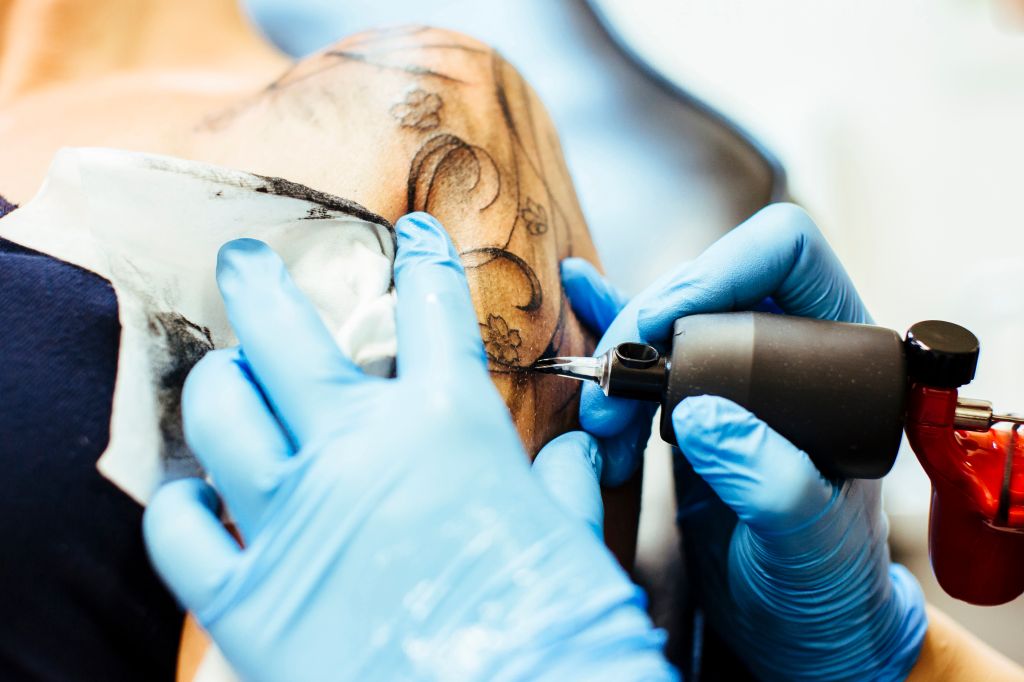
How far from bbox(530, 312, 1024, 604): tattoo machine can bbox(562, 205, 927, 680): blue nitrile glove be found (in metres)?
0.03

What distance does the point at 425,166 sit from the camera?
1077 millimetres

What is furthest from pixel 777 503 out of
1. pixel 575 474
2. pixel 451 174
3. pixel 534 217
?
pixel 451 174

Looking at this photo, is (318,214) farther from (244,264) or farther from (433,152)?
(433,152)

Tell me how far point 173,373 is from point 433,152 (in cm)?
50

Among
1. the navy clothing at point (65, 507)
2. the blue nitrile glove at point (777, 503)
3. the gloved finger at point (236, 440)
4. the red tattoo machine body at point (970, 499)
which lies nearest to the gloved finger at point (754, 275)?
the blue nitrile glove at point (777, 503)

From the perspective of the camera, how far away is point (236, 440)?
755 millimetres

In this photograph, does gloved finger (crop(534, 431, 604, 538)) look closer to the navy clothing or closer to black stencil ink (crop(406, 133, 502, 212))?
black stencil ink (crop(406, 133, 502, 212))

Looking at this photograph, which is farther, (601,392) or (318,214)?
(601,392)

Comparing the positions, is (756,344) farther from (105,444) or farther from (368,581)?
(105,444)

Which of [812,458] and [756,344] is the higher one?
[756,344]

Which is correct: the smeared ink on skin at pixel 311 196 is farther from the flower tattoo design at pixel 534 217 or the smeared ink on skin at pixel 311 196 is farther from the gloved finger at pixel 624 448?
the gloved finger at pixel 624 448

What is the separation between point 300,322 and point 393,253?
21 cm

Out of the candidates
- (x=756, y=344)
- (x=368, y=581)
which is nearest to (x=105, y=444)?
(x=368, y=581)

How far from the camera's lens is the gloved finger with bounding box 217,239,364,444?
2.51 feet
